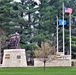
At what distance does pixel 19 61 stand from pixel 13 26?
14610mm

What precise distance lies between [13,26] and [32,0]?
628 centimetres

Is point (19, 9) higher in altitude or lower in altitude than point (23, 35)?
higher

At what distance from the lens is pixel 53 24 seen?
170ft

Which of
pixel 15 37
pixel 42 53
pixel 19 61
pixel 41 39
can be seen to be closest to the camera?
pixel 42 53

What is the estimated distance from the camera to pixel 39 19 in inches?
2053
